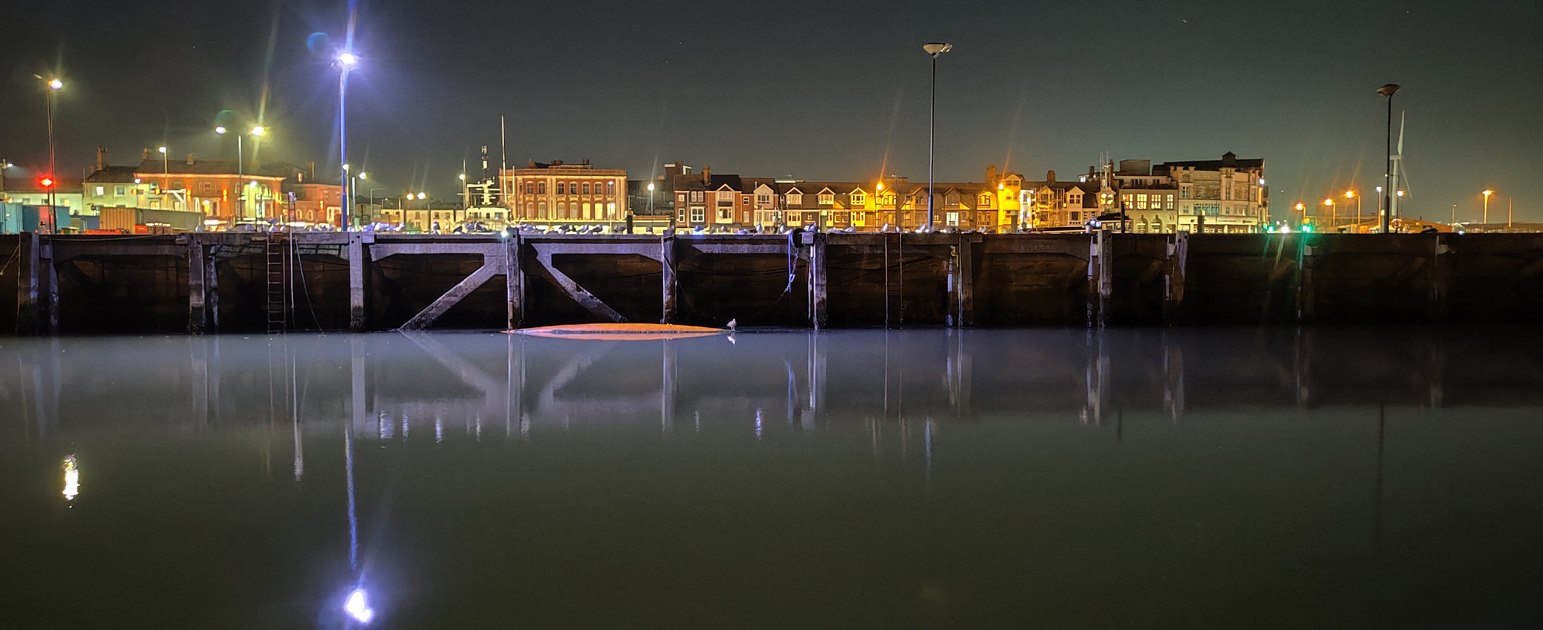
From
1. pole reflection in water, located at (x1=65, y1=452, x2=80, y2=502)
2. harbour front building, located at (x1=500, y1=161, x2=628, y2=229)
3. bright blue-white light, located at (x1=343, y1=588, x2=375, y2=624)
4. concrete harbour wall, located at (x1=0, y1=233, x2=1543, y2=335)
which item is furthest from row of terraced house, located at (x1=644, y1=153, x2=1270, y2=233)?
bright blue-white light, located at (x1=343, y1=588, x2=375, y2=624)

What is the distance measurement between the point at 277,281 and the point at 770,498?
961 inches

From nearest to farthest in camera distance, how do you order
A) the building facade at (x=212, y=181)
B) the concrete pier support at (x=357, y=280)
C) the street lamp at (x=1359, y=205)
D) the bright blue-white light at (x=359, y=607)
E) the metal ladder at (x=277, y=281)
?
the bright blue-white light at (x=359, y=607) → the concrete pier support at (x=357, y=280) → the metal ladder at (x=277, y=281) → the street lamp at (x=1359, y=205) → the building facade at (x=212, y=181)

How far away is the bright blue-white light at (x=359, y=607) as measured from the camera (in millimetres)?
7094

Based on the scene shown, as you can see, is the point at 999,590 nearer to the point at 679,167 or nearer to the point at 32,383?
the point at 32,383

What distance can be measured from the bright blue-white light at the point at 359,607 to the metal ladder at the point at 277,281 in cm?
2337

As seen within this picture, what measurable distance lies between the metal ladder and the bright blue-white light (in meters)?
23.4

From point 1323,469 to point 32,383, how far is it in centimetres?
2096

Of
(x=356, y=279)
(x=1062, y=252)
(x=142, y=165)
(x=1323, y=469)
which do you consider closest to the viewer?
(x=1323, y=469)

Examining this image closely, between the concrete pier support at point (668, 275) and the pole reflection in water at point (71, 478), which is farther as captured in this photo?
the concrete pier support at point (668, 275)

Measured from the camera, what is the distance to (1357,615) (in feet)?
23.4

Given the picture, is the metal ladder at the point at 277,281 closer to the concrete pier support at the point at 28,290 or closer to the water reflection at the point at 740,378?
the water reflection at the point at 740,378

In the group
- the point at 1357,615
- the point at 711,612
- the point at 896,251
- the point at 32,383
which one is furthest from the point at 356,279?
the point at 1357,615

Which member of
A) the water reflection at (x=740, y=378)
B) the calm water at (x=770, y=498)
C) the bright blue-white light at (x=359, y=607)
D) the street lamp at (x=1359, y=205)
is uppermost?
the street lamp at (x=1359, y=205)

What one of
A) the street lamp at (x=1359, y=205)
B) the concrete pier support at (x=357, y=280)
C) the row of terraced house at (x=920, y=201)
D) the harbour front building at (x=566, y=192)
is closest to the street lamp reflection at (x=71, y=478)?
the concrete pier support at (x=357, y=280)
